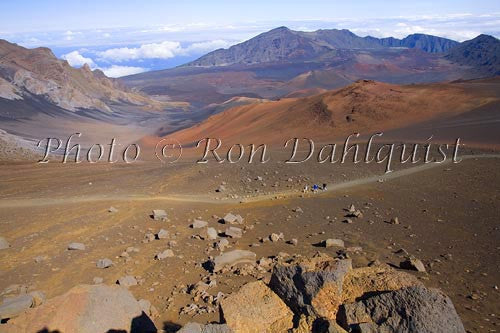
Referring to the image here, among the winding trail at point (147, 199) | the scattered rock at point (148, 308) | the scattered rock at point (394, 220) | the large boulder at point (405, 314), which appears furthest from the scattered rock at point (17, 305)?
the scattered rock at point (394, 220)

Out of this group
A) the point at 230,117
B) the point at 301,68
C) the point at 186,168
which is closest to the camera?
the point at 186,168

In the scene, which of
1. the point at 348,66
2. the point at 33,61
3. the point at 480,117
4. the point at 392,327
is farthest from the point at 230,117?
the point at 348,66

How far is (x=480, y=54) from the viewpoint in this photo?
13312 centimetres

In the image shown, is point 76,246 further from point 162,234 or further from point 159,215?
point 159,215

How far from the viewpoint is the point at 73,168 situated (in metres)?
23.3

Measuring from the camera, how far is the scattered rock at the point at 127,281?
30.8 feet

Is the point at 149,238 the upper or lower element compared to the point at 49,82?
lower

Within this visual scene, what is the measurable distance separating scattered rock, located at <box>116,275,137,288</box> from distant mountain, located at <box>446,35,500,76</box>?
121m

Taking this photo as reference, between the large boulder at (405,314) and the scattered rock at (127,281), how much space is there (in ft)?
17.8

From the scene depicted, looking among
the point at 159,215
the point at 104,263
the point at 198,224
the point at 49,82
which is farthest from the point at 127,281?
the point at 49,82

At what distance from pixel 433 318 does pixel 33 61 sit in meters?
80.7

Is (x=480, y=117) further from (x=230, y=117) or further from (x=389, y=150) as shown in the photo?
(x=230, y=117)

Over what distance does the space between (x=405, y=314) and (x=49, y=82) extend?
70843 millimetres

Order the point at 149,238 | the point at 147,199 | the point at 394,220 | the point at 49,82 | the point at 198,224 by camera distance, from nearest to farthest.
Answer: the point at 149,238, the point at 198,224, the point at 394,220, the point at 147,199, the point at 49,82
